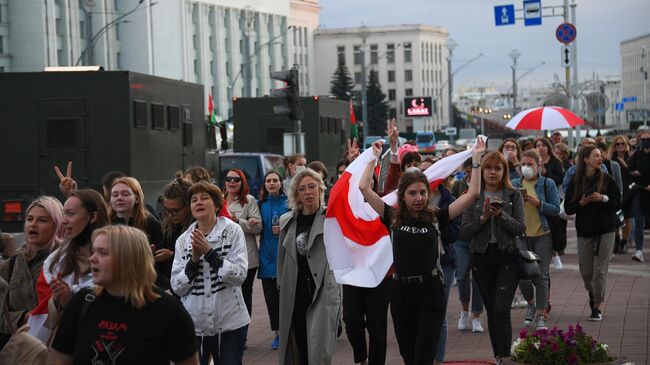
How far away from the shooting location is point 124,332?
5.50 meters

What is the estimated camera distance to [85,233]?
7309mm

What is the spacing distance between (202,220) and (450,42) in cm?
9963

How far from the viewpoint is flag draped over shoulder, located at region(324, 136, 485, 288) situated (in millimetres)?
9836

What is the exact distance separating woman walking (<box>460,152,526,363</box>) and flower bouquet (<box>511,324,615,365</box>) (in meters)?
1.98

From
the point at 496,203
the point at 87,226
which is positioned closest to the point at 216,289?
the point at 87,226

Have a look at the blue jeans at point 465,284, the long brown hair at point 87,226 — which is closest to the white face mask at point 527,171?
the blue jeans at point 465,284

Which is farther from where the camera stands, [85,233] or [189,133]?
[189,133]

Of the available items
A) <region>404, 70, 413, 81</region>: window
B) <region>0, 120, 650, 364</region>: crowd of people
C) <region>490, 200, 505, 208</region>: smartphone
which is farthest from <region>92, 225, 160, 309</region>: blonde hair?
<region>404, 70, 413, 81</region>: window

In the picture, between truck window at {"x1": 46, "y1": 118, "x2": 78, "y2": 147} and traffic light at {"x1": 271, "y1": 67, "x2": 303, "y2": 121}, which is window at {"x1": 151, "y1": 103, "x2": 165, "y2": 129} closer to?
truck window at {"x1": 46, "y1": 118, "x2": 78, "y2": 147}

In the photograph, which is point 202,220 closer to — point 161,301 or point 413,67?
point 161,301

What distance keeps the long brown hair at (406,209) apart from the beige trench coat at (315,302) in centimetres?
74

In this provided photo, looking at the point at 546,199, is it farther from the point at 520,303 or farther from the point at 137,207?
the point at 137,207

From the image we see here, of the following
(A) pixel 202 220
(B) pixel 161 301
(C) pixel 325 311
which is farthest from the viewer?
(C) pixel 325 311

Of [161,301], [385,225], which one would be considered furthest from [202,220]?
[161,301]
